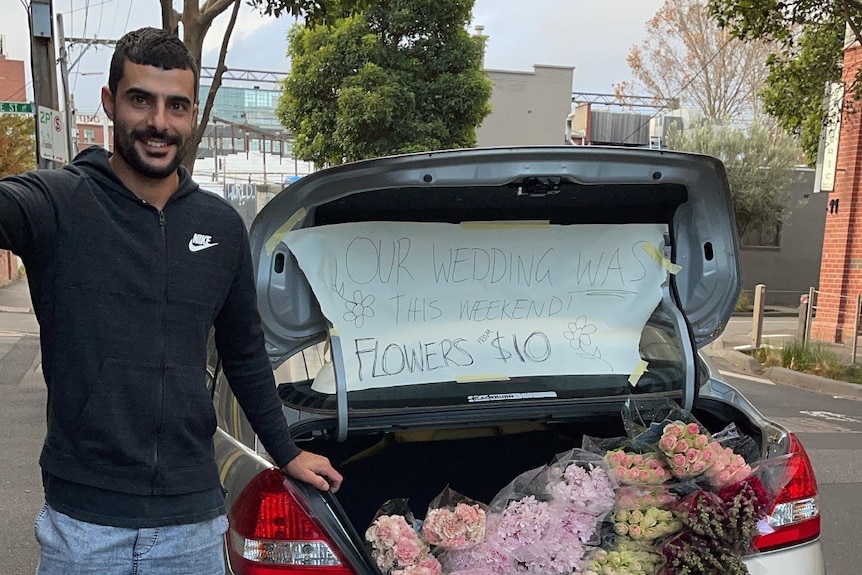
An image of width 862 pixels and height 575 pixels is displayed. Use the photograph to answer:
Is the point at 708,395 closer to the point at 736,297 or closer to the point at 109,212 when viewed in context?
the point at 736,297

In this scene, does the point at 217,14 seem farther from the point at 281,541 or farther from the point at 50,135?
the point at 281,541

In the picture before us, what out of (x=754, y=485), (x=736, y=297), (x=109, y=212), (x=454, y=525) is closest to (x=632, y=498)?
(x=754, y=485)

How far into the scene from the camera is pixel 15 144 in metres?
20.6

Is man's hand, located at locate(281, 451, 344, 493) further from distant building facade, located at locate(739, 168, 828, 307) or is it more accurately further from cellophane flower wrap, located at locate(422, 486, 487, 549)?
distant building facade, located at locate(739, 168, 828, 307)

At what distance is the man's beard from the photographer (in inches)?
67.7

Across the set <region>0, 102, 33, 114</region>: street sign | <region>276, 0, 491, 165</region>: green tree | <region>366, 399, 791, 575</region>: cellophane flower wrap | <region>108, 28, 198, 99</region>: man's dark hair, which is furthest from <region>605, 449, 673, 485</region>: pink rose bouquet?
<region>276, 0, 491, 165</region>: green tree

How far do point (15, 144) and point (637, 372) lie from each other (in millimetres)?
22148

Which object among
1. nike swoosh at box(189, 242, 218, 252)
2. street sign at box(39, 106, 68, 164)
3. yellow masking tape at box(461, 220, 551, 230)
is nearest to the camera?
nike swoosh at box(189, 242, 218, 252)

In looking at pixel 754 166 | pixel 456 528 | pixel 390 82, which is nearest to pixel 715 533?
pixel 456 528

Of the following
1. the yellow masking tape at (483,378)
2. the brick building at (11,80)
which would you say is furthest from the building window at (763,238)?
the brick building at (11,80)

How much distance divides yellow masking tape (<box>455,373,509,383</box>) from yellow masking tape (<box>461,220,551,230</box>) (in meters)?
0.50

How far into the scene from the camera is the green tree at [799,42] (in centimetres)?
820

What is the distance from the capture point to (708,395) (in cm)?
260

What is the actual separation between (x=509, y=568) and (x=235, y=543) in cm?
74
